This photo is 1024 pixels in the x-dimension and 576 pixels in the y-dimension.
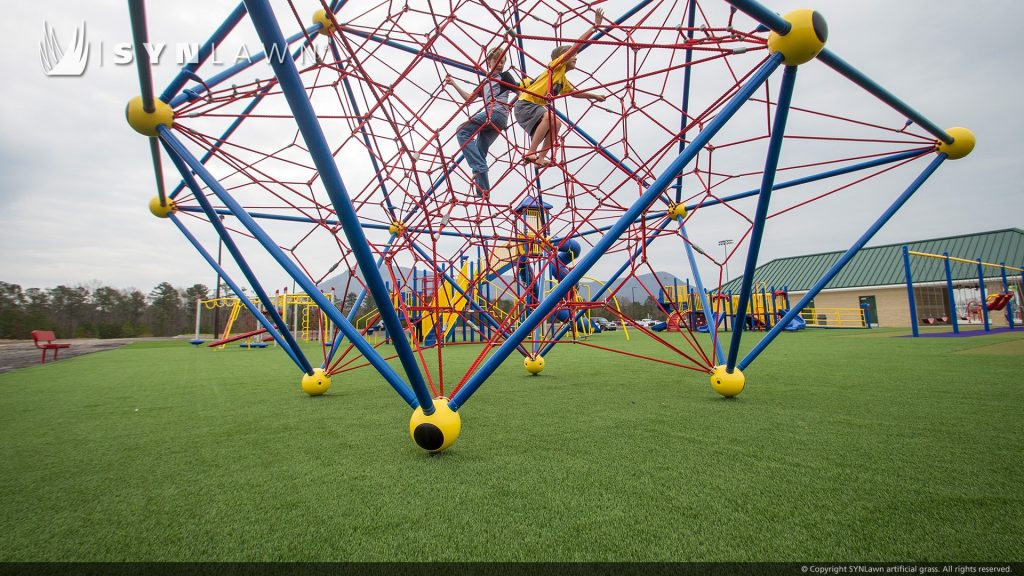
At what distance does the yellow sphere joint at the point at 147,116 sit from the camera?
312cm

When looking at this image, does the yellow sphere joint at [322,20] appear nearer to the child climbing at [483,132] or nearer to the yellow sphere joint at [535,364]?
the child climbing at [483,132]

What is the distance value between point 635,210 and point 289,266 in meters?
2.32

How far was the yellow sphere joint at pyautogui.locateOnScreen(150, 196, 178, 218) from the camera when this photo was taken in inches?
168

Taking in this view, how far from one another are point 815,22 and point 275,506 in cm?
352

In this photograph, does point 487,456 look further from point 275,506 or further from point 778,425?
point 778,425

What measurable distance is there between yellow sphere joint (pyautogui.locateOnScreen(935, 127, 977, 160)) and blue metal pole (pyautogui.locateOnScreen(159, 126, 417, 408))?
4.70 m

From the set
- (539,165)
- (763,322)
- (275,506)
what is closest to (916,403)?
(539,165)

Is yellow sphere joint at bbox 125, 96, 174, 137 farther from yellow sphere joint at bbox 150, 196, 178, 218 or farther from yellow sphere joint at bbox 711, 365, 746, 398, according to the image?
yellow sphere joint at bbox 711, 365, 746, 398

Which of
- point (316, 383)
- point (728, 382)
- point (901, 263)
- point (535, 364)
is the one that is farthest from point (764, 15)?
point (901, 263)

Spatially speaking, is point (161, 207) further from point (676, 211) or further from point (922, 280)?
point (922, 280)

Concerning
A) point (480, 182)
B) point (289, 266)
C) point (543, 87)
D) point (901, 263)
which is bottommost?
point (289, 266)

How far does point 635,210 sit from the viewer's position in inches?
95.4

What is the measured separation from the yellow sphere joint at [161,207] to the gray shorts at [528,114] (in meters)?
3.55

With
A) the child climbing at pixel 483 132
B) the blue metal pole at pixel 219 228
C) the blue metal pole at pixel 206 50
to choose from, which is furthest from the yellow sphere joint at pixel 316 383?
the blue metal pole at pixel 206 50
